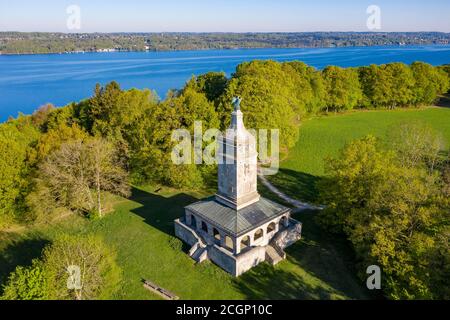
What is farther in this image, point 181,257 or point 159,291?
point 181,257

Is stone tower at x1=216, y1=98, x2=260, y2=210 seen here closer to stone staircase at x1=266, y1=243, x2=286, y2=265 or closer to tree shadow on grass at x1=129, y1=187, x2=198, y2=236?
stone staircase at x1=266, y1=243, x2=286, y2=265

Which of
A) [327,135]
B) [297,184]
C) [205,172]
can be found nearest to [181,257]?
[205,172]

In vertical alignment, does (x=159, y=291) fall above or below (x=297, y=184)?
below

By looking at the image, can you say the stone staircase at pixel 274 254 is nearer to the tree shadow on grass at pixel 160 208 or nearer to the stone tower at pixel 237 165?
the stone tower at pixel 237 165

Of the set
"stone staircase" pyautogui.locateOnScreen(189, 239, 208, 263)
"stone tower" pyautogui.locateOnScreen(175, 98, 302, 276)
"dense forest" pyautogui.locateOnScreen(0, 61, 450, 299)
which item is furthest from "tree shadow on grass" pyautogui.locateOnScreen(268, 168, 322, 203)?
"stone staircase" pyautogui.locateOnScreen(189, 239, 208, 263)

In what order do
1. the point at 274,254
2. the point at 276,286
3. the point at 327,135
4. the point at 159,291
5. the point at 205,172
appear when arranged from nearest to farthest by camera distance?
the point at 159,291, the point at 276,286, the point at 274,254, the point at 205,172, the point at 327,135

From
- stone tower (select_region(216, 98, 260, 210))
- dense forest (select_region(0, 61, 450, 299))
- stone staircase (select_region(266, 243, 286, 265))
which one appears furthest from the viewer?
stone staircase (select_region(266, 243, 286, 265))

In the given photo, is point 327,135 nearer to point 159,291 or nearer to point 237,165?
point 237,165
